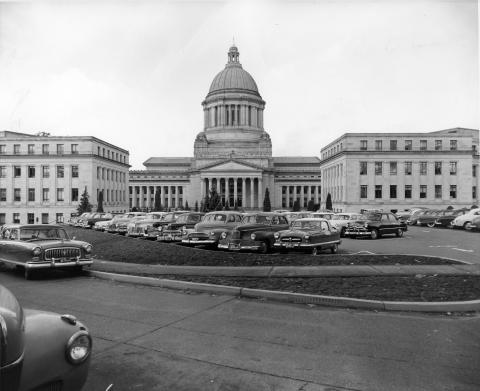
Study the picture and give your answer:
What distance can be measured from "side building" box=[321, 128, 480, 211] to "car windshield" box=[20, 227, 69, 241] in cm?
6250

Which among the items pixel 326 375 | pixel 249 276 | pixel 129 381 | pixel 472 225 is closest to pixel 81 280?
pixel 249 276

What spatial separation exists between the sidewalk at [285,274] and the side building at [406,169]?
6052cm

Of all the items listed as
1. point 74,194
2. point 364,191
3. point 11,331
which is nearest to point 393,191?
point 364,191

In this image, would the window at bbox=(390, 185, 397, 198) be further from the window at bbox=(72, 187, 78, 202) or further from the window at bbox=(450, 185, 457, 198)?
the window at bbox=(72, 187, 78, 202)

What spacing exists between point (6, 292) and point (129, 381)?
2130mm

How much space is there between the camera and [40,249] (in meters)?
12.7

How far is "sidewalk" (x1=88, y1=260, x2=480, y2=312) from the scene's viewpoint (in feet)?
29.1

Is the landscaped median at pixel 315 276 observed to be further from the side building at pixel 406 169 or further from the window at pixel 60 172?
the window at pixel 60 172

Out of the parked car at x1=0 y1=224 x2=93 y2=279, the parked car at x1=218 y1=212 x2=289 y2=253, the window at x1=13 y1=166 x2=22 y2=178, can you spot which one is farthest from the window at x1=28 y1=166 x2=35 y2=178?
the parked car at x1=218 y1=212 x2=289 y2=253

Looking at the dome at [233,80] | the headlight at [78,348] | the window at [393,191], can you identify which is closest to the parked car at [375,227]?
the headlight at [78,348]

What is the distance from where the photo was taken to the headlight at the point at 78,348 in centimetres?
376

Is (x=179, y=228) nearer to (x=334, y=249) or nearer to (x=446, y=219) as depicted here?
(x=334, y=249)

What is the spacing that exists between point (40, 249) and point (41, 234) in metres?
1.43

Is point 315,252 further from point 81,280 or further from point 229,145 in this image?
point 229,145
